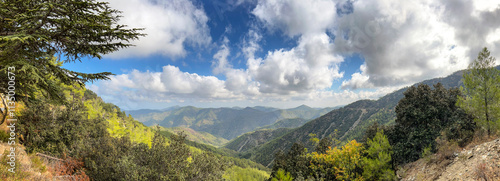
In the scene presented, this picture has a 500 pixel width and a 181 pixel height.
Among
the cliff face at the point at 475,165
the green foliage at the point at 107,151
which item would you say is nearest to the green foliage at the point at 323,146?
the cliff face at the point at 475,165

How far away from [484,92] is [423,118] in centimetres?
1045

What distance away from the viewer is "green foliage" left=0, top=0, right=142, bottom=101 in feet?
20.0

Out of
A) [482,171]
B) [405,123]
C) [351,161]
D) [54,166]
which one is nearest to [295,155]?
[351,161]

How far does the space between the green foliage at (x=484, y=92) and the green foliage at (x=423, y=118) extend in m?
7.55

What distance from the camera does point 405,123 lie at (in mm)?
30891

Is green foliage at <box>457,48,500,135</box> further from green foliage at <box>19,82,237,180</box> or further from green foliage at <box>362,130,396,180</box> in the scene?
green foliage at <box>19,82,237,180</box>

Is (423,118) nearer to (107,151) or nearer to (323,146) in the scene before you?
(323,146)

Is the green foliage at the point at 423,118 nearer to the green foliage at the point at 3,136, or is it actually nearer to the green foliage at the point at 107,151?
the green foliage at the point at 107,151

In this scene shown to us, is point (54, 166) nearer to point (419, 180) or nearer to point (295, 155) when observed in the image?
point (295, 155)

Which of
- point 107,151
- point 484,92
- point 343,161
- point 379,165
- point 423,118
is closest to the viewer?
point 107,151

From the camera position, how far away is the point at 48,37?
6879 mm

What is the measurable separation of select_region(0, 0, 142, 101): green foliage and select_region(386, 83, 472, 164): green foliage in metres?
39.9

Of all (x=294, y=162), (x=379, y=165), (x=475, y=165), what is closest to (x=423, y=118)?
(x=379, y=165)

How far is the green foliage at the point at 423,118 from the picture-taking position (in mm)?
27266
